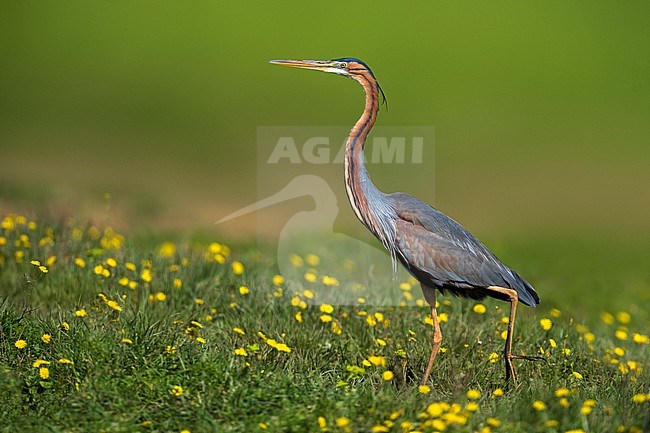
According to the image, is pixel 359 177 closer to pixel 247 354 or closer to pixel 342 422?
pixel 247 354

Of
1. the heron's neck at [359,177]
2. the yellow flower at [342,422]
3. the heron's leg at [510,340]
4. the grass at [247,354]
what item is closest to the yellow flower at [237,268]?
the grass at [247,354]

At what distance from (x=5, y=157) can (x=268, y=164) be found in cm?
354

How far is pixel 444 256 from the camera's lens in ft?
17.0

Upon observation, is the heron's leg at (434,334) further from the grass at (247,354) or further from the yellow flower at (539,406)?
the yellow flower at (539,406)

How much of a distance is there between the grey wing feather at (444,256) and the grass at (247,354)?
1.43 feet

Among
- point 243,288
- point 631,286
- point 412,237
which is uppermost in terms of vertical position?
point 412,237

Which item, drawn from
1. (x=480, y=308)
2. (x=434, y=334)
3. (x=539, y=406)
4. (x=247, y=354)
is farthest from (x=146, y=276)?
(x=539, y=406)

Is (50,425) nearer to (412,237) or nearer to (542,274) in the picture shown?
(412,237)

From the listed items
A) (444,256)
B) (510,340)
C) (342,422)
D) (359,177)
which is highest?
(359,177)

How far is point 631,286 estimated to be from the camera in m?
9.02

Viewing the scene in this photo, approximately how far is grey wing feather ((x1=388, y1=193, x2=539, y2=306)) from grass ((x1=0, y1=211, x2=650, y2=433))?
0.43 meters

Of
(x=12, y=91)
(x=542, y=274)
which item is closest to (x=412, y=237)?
(x=542, y=274)

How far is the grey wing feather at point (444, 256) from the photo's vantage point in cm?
518

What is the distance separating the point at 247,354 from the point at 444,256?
1.21 m
